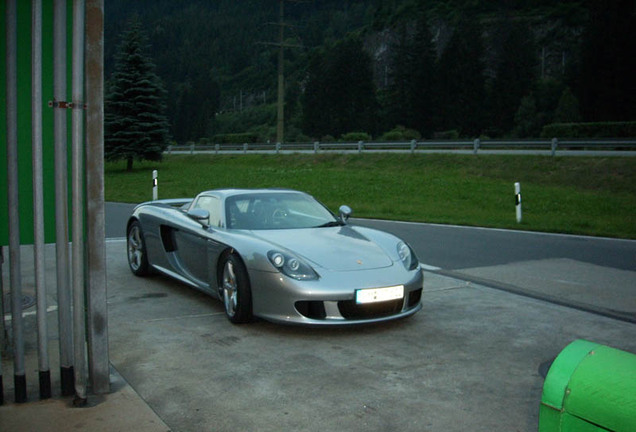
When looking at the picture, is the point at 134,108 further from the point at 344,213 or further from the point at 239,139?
the point at 344,213

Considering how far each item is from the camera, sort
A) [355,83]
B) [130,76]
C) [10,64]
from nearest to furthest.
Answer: [10,64]
[130,76]
[355,83]

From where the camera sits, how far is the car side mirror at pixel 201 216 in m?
6.21

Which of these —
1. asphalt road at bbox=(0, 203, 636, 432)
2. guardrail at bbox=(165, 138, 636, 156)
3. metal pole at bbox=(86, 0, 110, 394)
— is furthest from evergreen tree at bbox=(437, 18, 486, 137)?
metal pole at bbox=(86, 0, 110, 394)

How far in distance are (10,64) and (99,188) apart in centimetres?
82

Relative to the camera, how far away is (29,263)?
333 inches

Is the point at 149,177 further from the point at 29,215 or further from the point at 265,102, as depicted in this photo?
the point at 265,102

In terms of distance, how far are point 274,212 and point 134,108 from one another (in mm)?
32092

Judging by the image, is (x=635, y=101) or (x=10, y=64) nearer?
(x=10, y=64)

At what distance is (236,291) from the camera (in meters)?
5.57

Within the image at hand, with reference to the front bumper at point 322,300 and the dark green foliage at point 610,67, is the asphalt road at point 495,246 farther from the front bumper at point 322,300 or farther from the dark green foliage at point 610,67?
the dark green foliage at point 610,67

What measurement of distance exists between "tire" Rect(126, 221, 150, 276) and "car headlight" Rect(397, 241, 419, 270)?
3.11m

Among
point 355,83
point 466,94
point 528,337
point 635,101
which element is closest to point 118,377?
point 528,337

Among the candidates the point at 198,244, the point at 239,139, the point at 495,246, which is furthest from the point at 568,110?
the point at 198,244

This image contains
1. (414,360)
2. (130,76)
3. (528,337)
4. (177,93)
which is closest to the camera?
(414,360)
